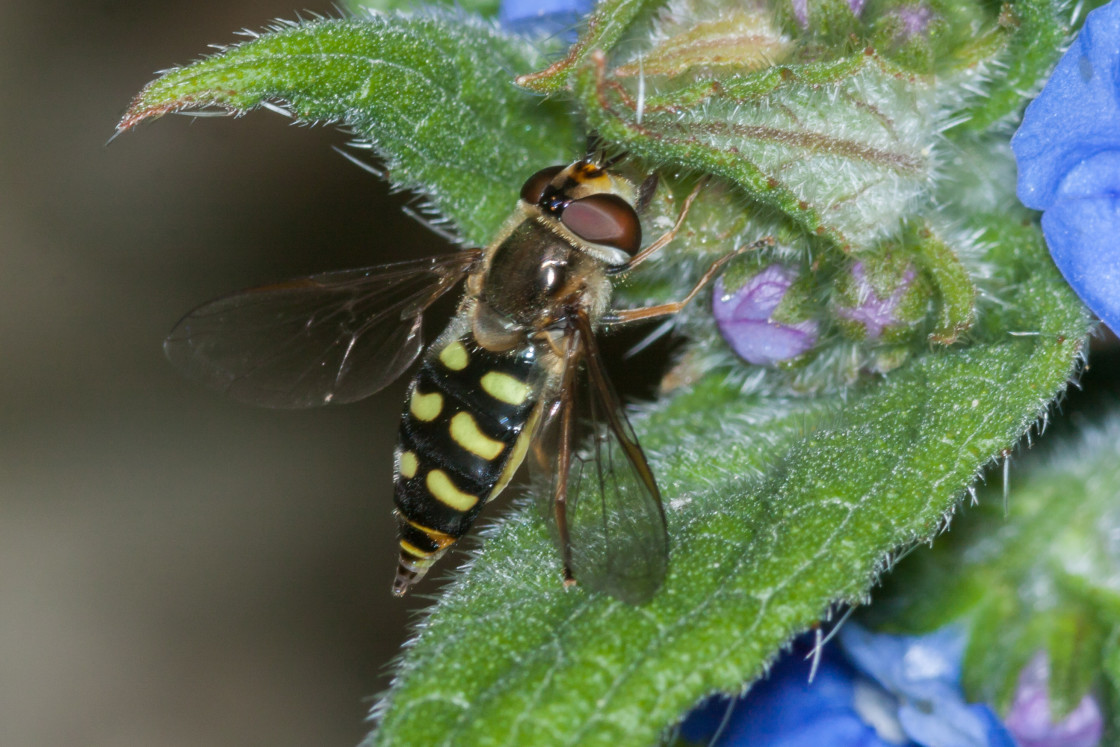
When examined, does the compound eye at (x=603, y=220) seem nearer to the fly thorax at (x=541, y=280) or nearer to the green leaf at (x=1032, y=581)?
the fly thorax at (x=541, y=280)

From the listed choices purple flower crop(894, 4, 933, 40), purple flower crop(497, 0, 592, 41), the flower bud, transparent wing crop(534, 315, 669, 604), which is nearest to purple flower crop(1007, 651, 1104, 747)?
the flower bud

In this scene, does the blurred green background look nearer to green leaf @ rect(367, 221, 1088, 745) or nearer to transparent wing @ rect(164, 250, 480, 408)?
transparent wing @ rect(164, 250, 480, 408)

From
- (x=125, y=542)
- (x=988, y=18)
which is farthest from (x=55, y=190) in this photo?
(x=988, y=18)

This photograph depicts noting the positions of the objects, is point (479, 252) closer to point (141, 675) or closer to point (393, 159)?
point (393, 159)

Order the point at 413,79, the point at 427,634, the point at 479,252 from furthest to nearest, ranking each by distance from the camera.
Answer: the point at 479,252 → the point at 413,79 → the point at 427,634

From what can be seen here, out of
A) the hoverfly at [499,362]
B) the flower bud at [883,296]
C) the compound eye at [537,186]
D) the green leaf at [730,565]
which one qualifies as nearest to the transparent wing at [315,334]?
the hoverfly at [499,362]

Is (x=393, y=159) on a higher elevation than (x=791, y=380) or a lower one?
higher

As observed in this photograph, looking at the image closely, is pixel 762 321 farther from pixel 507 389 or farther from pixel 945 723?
pixel 945 723
